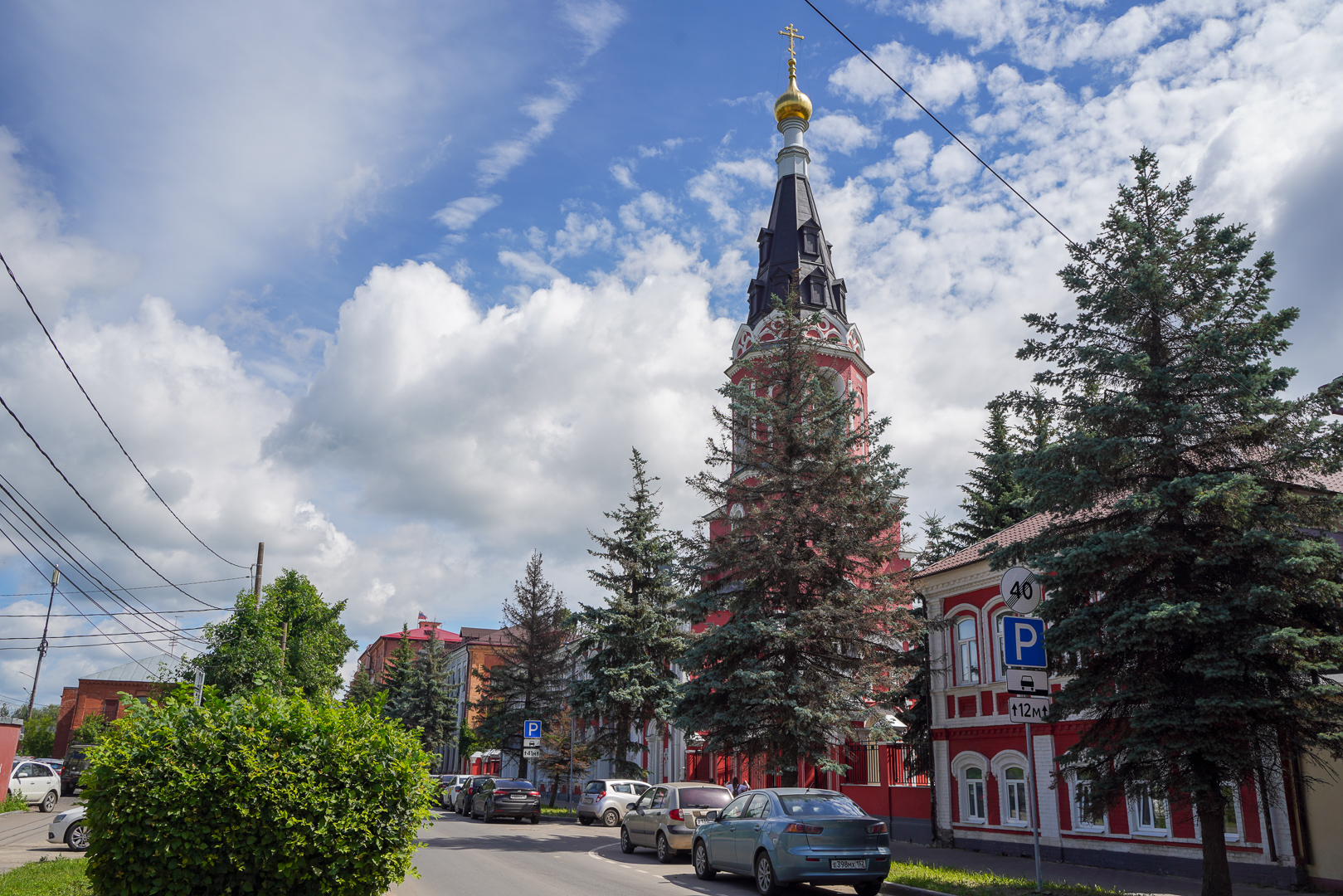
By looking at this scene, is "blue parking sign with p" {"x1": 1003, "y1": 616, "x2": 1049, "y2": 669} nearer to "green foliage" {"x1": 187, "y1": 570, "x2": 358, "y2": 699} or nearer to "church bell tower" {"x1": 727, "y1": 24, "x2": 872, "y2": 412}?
"church bell tower" {"x1": 727, "y1": 24, "x2": 872, "y2": 412}

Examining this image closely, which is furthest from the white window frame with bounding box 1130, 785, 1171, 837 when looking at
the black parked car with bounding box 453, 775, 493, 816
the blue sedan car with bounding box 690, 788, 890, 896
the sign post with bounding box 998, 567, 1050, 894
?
the black parked car with bounding box 453, 775, 493, 816

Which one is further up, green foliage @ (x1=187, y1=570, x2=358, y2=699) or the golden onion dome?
the golden onion dome

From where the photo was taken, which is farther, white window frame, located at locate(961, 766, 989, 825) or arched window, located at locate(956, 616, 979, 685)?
arched window, located at locate(956, 616, 979, 685)

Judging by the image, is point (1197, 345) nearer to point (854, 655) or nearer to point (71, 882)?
point (854, 655)

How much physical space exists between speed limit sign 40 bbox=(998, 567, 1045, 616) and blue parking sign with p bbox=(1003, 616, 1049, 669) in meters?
0.23

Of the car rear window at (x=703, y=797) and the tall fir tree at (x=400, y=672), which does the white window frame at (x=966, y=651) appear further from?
the tall fir tree at (x=400, y=672)

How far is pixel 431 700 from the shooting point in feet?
195

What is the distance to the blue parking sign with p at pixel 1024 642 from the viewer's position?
41.2ft

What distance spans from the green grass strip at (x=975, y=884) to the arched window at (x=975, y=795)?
6.86m

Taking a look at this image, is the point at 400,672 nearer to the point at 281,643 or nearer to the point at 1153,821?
the point at 281,643

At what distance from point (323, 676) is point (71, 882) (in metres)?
39.6

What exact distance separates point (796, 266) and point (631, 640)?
59.7 ft

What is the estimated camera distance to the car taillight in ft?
40.4

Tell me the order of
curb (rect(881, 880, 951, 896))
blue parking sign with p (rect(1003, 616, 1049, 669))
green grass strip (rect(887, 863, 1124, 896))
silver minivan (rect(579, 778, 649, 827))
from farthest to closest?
silver minivan (rect(579, 778, 649, 827))
curb (rect(881, 880, 951, 896))
blue parking sign with p (rect(1003, 616, 1049, 669))
green grass strip (rect(887, 863, 1124, 896))
